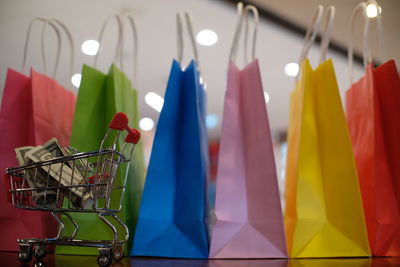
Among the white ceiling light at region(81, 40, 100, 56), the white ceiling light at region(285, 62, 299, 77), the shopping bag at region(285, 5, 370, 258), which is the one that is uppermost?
the white ceiling light at region(285, 62, 299, 77)

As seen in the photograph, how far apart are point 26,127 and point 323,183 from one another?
781 millimetres

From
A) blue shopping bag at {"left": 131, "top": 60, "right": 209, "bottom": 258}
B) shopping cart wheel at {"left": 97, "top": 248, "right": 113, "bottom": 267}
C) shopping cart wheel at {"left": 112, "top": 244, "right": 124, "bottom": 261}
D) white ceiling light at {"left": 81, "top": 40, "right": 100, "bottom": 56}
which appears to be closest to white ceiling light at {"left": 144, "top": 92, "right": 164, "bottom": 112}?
white ceiling light at {"left": 81, "top": 40, "right": 100, "bottom": 56}

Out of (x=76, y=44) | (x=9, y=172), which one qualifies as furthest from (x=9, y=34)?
(x=9, y=172)

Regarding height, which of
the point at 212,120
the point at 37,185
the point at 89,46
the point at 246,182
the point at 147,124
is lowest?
the point at 37,185

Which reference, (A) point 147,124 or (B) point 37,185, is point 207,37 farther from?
(B) point 37,185

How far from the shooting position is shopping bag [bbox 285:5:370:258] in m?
0.87

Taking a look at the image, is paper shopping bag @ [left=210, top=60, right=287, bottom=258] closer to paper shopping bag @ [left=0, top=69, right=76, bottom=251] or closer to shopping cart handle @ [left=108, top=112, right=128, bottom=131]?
shopping cart handle @ [left=108, top=112, right=128, bottom=131]

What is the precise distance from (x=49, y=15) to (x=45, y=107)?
69 cm

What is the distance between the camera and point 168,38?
6.31 feet

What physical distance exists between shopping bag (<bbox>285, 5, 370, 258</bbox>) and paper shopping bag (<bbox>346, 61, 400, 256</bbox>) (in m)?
0.07

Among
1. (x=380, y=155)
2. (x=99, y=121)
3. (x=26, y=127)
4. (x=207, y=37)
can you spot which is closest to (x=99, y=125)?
(x=99, y=121)

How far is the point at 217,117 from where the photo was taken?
2.19m

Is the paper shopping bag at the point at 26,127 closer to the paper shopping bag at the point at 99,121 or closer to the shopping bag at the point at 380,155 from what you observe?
the paper shopping bag at the point at 99,121

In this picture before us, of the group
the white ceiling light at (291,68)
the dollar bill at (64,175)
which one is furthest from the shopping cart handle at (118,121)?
the white ceiling light at (291,68)
